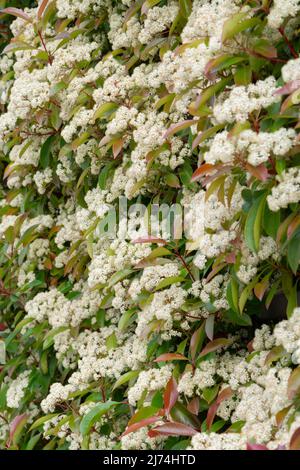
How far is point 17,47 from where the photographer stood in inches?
132

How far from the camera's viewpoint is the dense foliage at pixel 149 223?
2066mm

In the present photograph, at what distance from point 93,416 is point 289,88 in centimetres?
126

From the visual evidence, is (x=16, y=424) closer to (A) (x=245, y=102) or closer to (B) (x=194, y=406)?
(B) (x=194, y=406)

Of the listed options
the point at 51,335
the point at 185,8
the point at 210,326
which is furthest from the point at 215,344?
the point at 185,8

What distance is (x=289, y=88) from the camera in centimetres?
194

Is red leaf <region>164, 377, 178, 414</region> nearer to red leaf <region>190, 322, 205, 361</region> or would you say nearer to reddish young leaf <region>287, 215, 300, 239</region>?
red leaf <region>190, 322, 205, 361</region>

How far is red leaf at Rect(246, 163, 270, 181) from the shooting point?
1.95 m

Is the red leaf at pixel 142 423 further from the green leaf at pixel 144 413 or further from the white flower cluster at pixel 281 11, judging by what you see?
the white flower cluster at pixel 281 11

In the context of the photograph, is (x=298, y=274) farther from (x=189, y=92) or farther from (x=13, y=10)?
(x=13, y=10)

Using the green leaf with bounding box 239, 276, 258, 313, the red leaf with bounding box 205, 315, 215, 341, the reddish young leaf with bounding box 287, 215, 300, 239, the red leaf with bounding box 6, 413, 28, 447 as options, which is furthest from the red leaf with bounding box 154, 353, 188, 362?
the red leaf with bounding box 6, 413, 28, 447

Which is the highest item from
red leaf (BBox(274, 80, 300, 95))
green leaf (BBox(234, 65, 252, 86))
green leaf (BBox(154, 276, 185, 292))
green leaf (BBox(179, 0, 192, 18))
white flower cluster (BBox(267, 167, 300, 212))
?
green leaf (BBox(179, 0, 192, 18))

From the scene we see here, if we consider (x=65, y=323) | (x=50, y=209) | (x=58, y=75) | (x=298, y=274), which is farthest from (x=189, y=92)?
(x=50, y=209)
